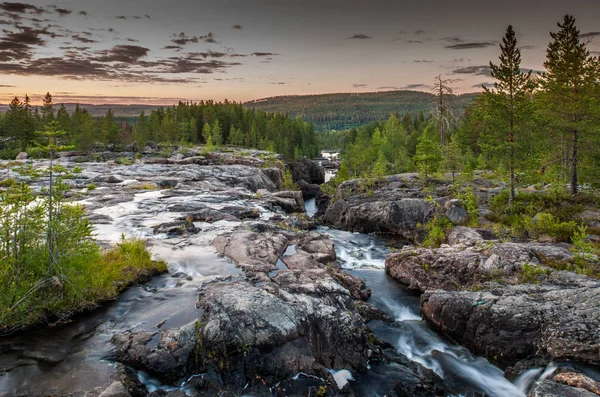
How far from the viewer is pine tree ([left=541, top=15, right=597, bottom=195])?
2491cm

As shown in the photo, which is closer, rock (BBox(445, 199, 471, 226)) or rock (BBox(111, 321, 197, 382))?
rock (BBox(111, 321, 197, 382))

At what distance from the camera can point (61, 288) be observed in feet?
36.6

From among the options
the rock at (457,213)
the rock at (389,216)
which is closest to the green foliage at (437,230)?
the rock at (457,213)

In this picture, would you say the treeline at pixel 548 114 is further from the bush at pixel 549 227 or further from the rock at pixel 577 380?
the rock at pixel 577 380

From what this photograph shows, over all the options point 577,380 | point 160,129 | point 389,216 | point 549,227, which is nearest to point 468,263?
point 549,227

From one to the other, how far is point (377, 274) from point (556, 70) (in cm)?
2101

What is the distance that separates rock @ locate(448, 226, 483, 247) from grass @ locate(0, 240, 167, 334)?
17498 millimetres

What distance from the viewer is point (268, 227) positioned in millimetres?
22406

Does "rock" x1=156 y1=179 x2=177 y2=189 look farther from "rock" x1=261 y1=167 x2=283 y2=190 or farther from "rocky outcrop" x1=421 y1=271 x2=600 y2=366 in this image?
"rocky outcrop" x1=421 y1=271 x2=600 y2=366

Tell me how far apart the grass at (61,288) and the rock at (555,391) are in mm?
13287

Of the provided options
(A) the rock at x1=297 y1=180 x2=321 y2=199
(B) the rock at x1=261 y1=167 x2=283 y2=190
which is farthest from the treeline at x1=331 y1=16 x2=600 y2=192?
(A) the rock at x1=297 y1=180 x2=321 y2=199

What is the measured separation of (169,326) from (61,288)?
3.60 metres

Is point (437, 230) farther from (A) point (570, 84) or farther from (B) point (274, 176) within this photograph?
(B) point (274, 176)

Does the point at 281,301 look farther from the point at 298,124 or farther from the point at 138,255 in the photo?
the point at 298,124
